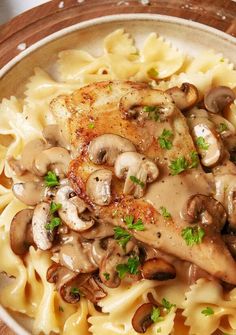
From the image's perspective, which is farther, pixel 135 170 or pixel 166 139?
pixel 166 139

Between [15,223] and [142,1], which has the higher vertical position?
[142,1]

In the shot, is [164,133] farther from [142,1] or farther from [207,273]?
[142,1]

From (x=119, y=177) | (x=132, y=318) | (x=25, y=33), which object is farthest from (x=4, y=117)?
(x=132, y=318)

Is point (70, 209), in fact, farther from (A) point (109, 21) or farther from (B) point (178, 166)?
(A) point (109, 21)

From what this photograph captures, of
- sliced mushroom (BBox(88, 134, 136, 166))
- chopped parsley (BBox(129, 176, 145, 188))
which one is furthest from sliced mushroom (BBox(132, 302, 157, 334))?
sliced mushroom (BBox(88, 134, 136, 166))

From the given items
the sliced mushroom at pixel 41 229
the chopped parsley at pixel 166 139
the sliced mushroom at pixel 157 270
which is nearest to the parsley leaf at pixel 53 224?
the sliced mushroom at pixel 41 229

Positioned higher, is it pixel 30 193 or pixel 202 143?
pixel 202 143

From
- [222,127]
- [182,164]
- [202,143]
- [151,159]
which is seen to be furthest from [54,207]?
[222,127]
